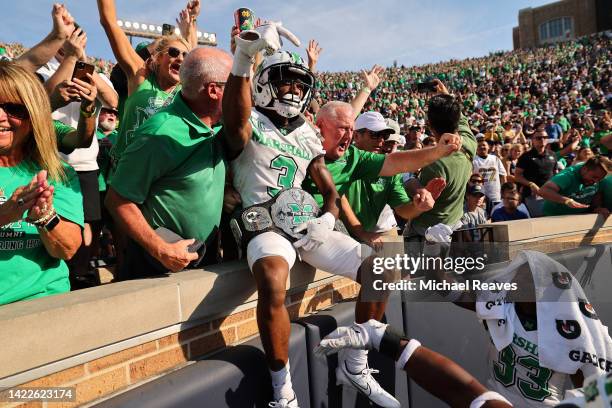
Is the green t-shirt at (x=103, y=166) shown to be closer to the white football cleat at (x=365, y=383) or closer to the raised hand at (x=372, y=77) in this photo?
the white football cleat at (x=365, y=383)

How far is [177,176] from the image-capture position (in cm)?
227

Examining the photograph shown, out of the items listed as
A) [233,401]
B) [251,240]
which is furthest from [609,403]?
[251,240]

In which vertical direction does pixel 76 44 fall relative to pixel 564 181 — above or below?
above

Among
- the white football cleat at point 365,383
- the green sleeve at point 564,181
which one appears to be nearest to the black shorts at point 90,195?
the white football cleat at point 365,383

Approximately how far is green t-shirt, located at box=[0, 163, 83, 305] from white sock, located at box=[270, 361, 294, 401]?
93 cm

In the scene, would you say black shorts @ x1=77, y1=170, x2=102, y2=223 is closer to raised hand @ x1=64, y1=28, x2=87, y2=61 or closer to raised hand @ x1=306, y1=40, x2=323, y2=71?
raised hand @ x1=64, y1=28, x2=87, y2=61

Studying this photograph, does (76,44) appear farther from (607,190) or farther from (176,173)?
(607,190)

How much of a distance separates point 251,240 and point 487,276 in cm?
149

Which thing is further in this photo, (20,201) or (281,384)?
(281,384)

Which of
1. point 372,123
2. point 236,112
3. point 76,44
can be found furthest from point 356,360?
point 76,44

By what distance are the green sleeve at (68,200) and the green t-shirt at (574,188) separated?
4.49 metres

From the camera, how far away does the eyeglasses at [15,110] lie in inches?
72.7

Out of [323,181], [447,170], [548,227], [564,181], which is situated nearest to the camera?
[323,181]

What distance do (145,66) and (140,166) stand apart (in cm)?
127
